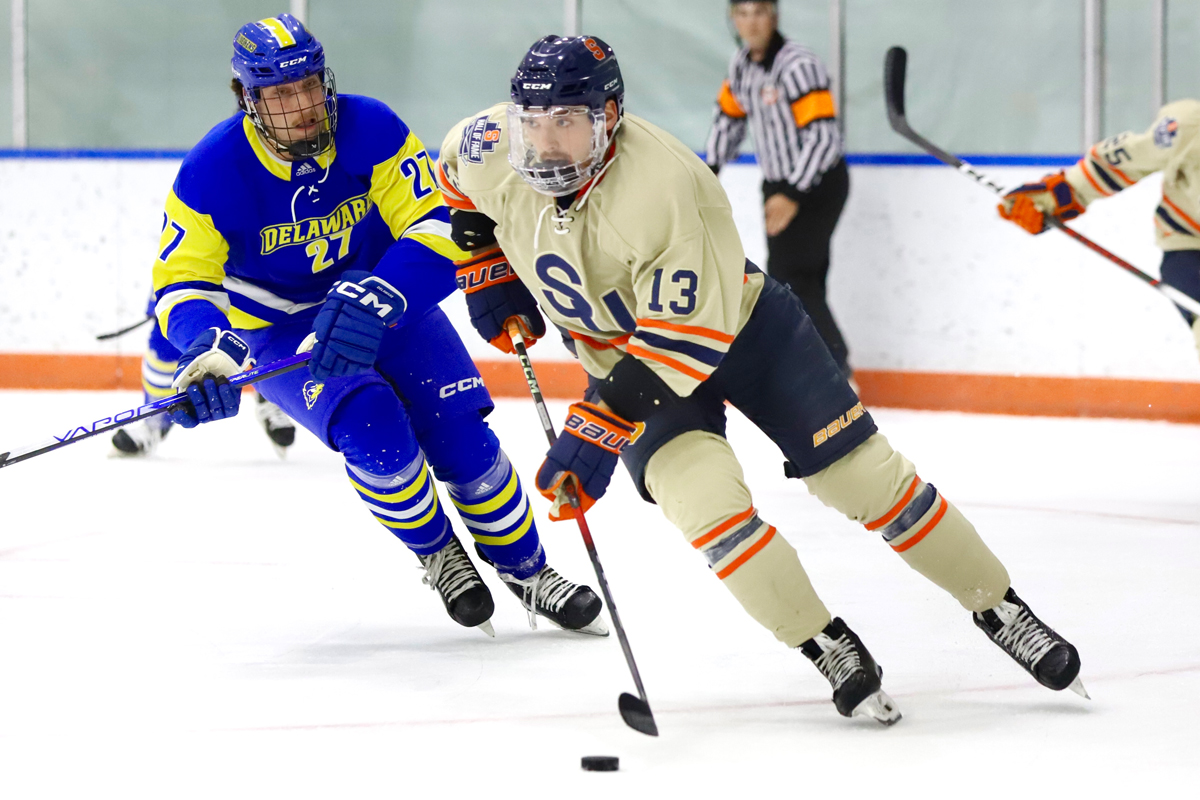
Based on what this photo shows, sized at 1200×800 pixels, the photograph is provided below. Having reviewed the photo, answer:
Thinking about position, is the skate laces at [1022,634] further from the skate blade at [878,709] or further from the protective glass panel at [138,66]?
the protective glass panel at [138,66]

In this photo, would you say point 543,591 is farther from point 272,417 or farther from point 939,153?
point 272,417

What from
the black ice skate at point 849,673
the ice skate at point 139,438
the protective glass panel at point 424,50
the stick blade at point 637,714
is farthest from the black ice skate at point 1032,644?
the protective glass panel at point 424,50

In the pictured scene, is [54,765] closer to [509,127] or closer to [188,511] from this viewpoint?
[509,127]

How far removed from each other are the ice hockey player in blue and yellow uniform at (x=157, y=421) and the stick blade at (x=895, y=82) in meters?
2.00

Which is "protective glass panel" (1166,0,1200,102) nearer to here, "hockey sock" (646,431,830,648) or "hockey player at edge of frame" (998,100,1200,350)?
"hockey player at edge of frame" (998,100,1200,350)

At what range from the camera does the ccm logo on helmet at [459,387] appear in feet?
7.85

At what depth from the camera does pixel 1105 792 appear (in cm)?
165

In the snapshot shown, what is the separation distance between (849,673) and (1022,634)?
0.95ft

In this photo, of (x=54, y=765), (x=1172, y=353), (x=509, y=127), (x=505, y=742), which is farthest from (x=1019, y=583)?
(x=1172, y=353)

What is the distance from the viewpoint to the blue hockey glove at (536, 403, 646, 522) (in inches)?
71.2

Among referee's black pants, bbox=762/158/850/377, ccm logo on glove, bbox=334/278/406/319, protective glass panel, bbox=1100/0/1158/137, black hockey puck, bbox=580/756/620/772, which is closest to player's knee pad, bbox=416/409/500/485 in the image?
ccm logo on glove, bbox=334/278/406/319

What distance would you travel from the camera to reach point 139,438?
4.35m

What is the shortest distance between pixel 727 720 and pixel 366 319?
0.81 metres

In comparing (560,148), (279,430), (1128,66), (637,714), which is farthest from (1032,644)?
(1128,66)
